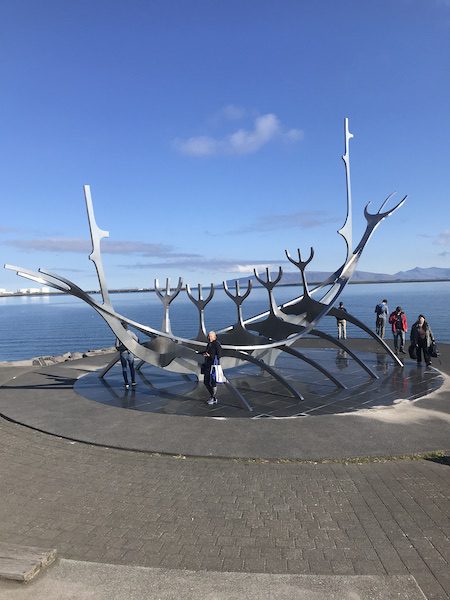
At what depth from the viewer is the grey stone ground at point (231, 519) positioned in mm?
4289

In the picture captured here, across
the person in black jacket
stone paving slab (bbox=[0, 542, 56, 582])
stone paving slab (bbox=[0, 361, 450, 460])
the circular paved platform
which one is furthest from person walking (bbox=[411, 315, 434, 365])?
stone paving slab (bbox=[0, 542, 56, 582])

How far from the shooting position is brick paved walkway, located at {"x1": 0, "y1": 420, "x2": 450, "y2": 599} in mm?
4637

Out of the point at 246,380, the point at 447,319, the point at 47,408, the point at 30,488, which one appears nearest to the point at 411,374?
A: the point at 246,380

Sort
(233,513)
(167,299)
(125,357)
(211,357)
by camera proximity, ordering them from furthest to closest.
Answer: (167,299), (125,357), (211,357), (233,513)

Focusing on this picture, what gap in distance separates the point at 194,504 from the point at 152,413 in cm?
451

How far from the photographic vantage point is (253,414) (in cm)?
1009

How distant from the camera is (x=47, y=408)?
10.8 m

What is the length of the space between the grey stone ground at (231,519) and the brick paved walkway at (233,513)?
2 cm

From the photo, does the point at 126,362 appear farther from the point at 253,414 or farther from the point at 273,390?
the point at 253,414

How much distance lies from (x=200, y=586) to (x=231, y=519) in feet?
4.93

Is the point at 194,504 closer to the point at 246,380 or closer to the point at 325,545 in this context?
the point at 325,545

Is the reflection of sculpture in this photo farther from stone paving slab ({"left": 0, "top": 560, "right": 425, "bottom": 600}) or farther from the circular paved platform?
stone paving slab ({"left": 0, "top": 560, "right": 425, "bottom": 600})

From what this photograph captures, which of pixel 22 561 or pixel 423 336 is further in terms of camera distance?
pixel 423 336

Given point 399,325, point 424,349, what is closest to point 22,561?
point 424,349
